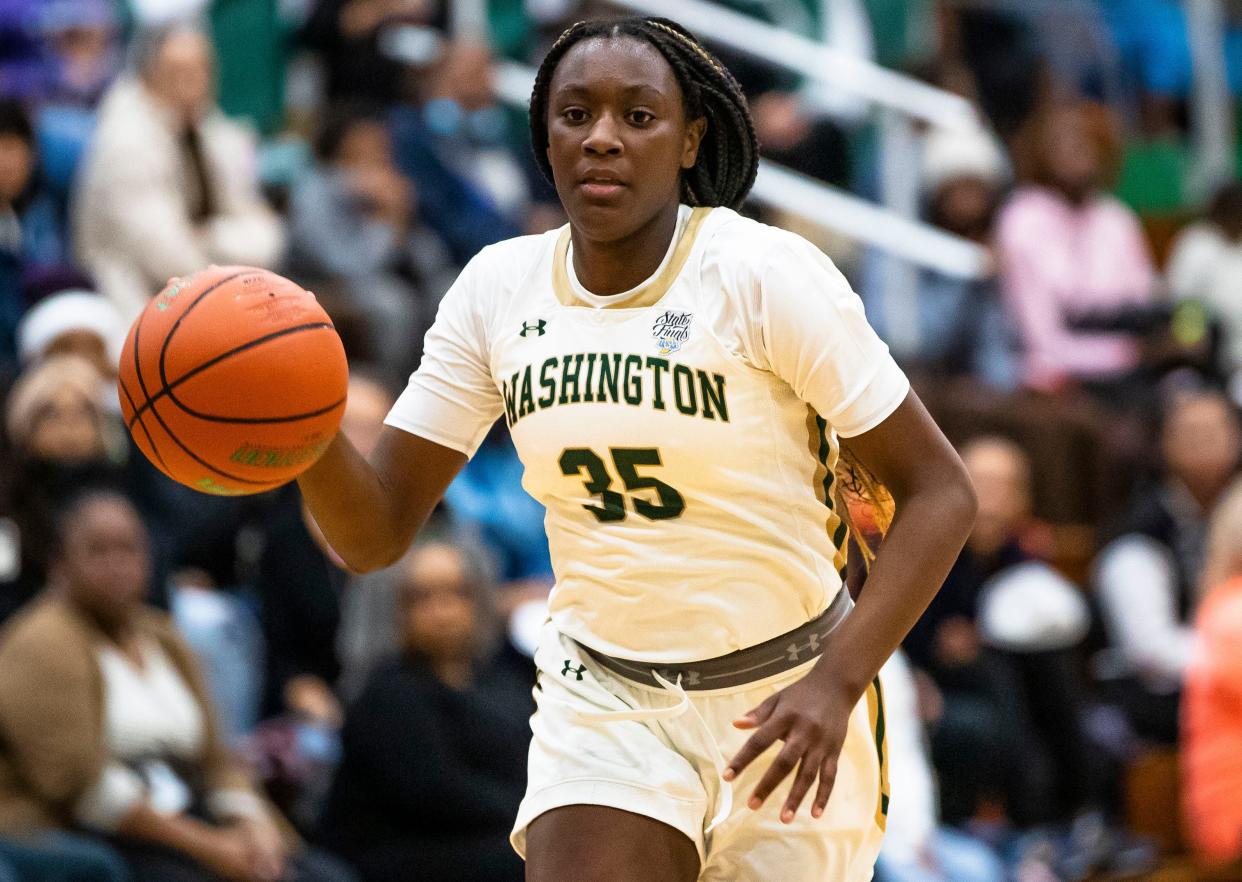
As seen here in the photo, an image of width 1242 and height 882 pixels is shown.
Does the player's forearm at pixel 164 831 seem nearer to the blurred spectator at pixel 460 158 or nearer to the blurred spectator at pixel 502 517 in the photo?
the blurred spectator at pixel 502 517

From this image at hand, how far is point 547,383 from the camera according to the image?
4117 mm

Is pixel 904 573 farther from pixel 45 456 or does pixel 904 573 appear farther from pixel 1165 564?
pixel 1165 564

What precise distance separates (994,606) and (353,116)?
3939 mm

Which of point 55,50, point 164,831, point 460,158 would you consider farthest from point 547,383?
point 55,50

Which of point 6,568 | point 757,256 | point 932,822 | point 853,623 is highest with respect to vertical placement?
point 757,256

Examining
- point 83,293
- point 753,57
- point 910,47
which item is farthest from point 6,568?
point 910,47

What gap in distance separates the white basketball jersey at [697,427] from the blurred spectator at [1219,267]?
825 centimetres

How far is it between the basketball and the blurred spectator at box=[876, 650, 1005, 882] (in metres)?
4.13

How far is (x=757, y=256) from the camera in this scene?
4023 mm

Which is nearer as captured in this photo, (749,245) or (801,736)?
(801,736)

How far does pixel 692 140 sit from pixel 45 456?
4.03 metres

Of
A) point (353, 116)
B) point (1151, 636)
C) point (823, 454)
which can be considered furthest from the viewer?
point (353, 116)

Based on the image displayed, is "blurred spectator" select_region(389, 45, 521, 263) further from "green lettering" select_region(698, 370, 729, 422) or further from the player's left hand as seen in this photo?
the player's left hand

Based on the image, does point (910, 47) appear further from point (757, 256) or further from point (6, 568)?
point (757, 256)
